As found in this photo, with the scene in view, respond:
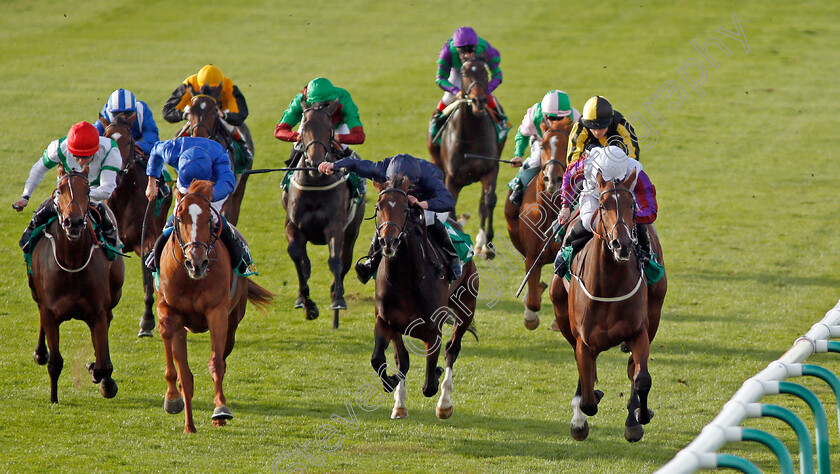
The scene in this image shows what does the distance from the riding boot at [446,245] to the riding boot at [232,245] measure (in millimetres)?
1400

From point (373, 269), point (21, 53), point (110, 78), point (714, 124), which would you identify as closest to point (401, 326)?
point (373, 269)

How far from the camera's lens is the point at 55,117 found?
1866 cm

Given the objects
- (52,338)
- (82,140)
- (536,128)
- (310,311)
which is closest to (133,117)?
(82,140)

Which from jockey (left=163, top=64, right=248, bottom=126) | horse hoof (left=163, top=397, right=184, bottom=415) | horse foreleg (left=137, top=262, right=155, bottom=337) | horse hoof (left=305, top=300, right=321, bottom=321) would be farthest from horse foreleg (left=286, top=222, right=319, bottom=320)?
horse hoof (left=163, top=397, right=184, bottom=415)

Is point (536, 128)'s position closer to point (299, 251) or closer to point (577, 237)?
point (299, 251)

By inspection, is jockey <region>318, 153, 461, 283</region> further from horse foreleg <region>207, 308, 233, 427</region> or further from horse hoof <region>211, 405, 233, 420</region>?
horse hoof <region>211, 405, 233, 420</region>

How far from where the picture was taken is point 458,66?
13.2m

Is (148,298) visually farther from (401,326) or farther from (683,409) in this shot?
(683,409)

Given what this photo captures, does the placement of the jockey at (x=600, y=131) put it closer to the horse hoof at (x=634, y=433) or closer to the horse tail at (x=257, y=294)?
the horse hoof at (x=634, y=433)

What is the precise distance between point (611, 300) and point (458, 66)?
686cm

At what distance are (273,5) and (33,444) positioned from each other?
2143 cm

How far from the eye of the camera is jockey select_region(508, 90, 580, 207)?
9.91 metres

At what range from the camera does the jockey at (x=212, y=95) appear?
10.9 m

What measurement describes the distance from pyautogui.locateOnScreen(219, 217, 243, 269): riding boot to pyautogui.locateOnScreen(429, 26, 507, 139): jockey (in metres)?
5.43
